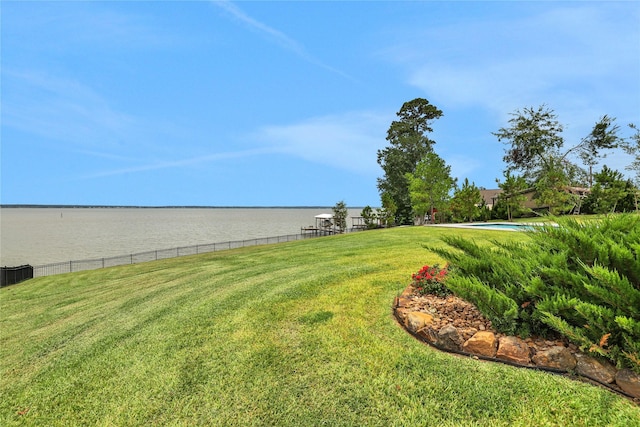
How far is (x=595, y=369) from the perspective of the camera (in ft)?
11.3

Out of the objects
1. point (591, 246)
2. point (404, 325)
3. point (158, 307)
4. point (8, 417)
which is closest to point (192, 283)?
point (158, 307)

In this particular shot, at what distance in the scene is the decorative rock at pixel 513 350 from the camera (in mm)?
3818

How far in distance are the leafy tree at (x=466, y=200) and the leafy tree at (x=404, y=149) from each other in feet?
30.1

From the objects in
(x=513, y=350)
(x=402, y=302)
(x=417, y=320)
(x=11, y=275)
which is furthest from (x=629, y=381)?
(x=11, y=275)

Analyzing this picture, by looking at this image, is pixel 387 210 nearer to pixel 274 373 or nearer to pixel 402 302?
pixel 402 302

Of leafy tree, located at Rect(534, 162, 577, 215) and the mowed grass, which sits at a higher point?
leafy tree, located at Rect(534, 162, 577, 215)

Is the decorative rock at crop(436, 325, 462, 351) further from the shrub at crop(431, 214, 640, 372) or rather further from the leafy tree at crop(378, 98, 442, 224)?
the leafy tree at crop(378, 98, 442, 224)

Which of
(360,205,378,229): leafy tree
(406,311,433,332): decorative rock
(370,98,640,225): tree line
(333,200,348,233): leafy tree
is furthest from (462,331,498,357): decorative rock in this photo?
(333,200,348,233): leafy tree

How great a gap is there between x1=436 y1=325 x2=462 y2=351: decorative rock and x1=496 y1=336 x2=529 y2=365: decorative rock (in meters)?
0.48

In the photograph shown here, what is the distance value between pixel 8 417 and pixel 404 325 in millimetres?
5617

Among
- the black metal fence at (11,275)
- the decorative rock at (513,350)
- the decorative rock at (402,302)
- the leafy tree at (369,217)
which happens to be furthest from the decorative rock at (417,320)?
the leafy tree at (369,217)

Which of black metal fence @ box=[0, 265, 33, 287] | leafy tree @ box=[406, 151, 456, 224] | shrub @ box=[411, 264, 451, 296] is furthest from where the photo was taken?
leafy tree @ box=[406, 151, 456, 224]

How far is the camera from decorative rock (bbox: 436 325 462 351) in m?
4.26

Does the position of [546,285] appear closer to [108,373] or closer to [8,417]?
[108,373]
